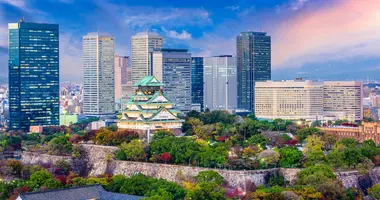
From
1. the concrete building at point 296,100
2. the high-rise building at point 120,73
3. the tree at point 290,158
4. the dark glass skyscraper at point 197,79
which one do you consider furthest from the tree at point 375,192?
the high-rise building at point 120,73

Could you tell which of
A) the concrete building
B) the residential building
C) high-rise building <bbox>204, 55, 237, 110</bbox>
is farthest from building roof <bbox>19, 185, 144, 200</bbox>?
high-rise building <bbox>204, 55, 237, 110</bbox>

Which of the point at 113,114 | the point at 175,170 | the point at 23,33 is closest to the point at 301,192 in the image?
the point at 175,170

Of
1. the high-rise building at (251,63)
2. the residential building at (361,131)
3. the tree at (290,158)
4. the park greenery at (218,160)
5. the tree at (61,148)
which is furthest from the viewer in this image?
the high-rise building at (251,63)

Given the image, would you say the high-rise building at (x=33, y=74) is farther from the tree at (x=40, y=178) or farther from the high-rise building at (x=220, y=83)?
the tree at (x=40, y=178)

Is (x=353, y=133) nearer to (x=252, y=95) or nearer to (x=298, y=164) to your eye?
(x=298, y=164)

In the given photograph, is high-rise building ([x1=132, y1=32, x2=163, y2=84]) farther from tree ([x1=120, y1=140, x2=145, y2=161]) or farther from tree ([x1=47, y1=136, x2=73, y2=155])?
tree ([x1=120, y1=140, x2=145, y2=161])

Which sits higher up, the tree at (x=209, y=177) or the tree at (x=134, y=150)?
the tree at (x=134, y=150)
